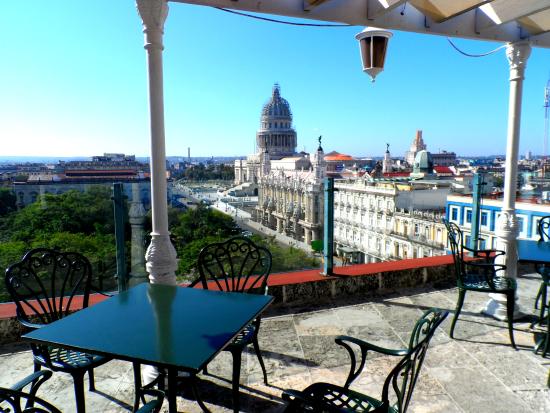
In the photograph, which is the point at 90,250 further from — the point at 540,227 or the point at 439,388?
the point at 540,227

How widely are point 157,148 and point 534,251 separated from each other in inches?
123

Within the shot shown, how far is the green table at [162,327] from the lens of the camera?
1.46 m

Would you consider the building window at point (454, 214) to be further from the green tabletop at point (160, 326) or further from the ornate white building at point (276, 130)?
the ornate white building at point (276, 130)

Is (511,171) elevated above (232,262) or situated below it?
above

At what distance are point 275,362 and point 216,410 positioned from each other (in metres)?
0.59

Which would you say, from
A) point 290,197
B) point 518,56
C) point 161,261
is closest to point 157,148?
point 161,261

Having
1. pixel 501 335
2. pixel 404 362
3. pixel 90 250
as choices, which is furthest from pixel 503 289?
pixel 90 250

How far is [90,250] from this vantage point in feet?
11.3

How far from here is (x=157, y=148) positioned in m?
2.60

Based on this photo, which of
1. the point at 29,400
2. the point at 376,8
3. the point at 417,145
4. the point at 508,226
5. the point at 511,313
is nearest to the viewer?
the point at 29,400

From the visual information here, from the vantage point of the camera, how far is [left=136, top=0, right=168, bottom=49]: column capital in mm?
2451

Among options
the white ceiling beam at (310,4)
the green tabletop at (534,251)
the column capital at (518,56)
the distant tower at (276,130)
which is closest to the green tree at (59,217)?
the white ceiling beam at (310,4)

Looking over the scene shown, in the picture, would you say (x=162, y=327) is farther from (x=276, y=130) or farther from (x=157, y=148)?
(x=276, y=130)

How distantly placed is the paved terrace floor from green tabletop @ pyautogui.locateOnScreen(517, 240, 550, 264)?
63cm
